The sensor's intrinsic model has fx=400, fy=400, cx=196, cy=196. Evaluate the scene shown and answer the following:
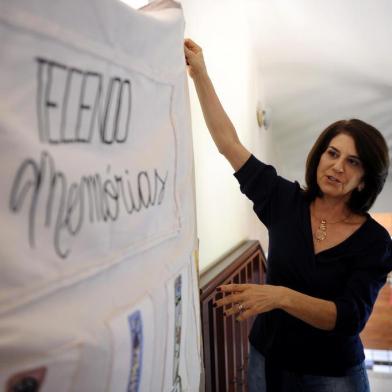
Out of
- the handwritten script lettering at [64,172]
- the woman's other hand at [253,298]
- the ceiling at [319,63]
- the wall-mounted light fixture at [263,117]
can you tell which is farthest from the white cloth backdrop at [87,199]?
the wall-mounted light fixture at [263,117]

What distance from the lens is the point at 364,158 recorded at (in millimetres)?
976

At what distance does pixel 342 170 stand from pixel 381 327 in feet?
8.92

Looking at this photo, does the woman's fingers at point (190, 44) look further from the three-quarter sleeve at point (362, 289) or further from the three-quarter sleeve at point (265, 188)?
the three-quarter sleeve at point (362, 289)

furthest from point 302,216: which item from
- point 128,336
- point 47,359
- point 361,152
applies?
point 47,359

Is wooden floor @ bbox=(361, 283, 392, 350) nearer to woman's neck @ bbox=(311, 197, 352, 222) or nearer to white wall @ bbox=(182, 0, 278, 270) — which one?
white wall @ bbox=(182, 0, 278, 270)

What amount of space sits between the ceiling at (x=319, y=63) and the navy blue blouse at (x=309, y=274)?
90 cm

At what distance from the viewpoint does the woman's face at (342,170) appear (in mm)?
985

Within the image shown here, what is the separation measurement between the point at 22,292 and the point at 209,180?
3.33ft

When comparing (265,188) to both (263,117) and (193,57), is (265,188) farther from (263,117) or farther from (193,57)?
(263,117)

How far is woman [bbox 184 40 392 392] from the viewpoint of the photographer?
0.93 meters

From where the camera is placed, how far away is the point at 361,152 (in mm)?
974

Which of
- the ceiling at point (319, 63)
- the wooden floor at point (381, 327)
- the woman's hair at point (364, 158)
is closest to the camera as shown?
the woman's hair at point (364, 158)

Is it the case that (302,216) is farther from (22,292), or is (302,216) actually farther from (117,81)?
(22,292)

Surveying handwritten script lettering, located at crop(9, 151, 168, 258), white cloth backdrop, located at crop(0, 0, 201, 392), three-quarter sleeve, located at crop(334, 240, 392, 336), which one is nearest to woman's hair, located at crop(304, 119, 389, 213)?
three-quarter sleeve, located at crop(334, 240, 392, 336)
